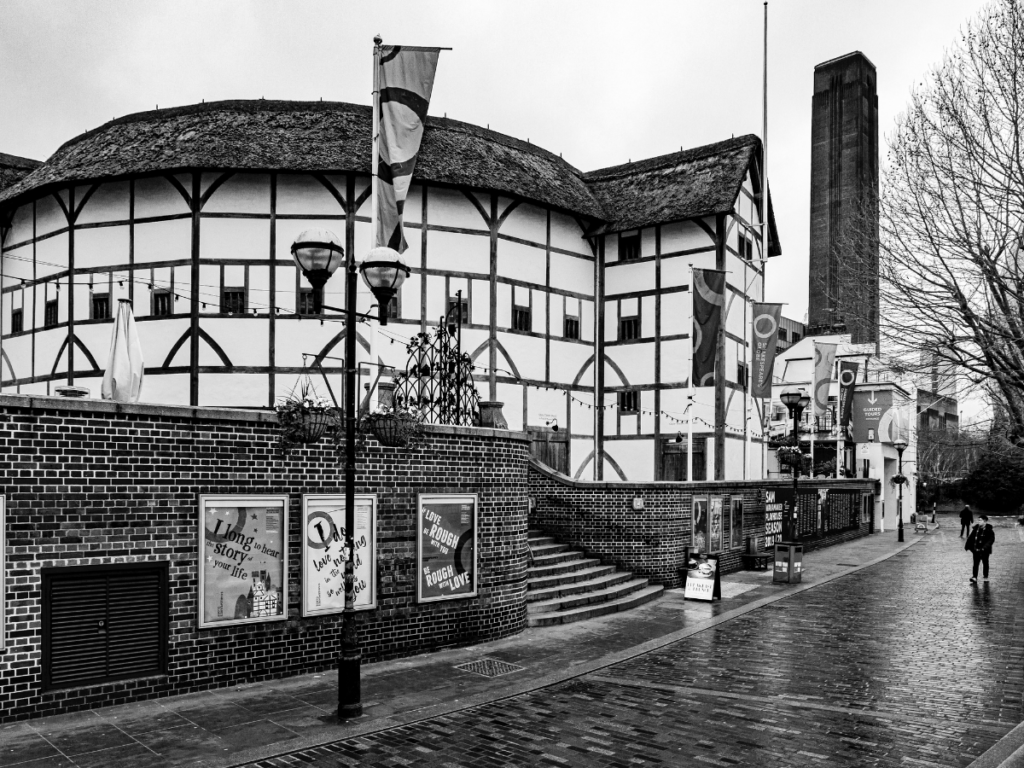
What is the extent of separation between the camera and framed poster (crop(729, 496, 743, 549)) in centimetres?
2194

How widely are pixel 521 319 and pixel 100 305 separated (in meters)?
12.7

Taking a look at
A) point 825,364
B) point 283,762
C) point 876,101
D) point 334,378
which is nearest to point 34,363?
point 334,378

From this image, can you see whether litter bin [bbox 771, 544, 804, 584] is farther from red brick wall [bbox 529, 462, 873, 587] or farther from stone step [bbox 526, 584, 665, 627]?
stone step [bbox 526, 584, 665, 627]

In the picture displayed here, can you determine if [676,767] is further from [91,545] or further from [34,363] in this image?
[34,363]

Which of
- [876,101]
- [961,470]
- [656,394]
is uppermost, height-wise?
[876,101]

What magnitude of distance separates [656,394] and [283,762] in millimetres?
22424

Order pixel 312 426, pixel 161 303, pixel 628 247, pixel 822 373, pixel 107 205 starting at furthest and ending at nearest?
1. pixel 822 373
2. pixel 628 247
3. pixel 107 205
4. pixel 161 303
5. pixel 312 426

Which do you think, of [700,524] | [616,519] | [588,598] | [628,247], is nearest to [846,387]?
[628,247]

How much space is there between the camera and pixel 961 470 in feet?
219

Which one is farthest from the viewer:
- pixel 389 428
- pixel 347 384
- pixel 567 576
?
pixel 567 576

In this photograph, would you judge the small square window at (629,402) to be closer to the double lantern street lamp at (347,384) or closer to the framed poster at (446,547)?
the framed poster at (446,547)

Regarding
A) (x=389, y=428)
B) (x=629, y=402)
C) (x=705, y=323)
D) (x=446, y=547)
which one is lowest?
(x=446, y=547)

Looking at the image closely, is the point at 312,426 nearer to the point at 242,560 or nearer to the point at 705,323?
the point at 242,560

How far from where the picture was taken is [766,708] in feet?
30.5
